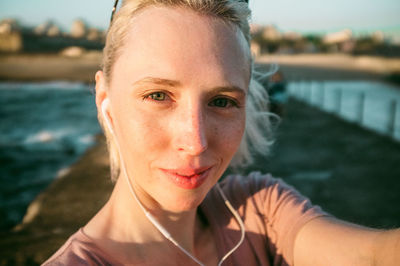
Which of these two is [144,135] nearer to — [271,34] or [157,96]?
[157,96]

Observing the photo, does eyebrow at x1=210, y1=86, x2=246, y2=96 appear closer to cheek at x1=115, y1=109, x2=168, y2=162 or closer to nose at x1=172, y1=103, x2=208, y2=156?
nose at x1=172, y1=103, x2=208, y2=156

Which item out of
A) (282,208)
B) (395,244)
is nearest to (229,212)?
(282,208)

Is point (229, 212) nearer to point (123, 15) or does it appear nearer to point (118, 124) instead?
point (118, 124)

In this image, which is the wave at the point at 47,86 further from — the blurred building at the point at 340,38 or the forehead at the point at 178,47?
the blurred building at the point at 340,38

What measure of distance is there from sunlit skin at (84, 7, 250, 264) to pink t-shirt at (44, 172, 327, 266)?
1.20 feet

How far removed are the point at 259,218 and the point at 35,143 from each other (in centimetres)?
810

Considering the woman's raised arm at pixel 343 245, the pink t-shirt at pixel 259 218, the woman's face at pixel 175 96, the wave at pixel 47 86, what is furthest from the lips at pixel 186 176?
the wave at pixel 47 86

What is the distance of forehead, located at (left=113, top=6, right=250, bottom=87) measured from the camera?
1190mm

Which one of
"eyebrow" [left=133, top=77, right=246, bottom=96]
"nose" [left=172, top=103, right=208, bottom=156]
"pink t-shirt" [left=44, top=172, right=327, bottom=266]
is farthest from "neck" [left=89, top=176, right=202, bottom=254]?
"eyebrow" [left=133, top=77, right=246, bottom=96]

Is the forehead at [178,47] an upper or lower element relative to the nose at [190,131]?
upper

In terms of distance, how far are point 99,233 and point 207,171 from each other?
0.50 metres

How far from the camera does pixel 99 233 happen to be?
51.5 inches

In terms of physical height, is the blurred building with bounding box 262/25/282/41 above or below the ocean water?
below

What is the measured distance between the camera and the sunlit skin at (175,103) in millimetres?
1205
